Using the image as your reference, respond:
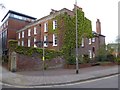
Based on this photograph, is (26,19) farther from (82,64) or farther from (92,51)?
(82,64)

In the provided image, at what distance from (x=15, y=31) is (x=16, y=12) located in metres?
5.76

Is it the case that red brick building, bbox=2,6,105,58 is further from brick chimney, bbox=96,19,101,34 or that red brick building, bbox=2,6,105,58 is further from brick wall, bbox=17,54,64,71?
brick wall, bbox=17,54,64,71

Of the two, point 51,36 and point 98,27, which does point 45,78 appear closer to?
point 51,36

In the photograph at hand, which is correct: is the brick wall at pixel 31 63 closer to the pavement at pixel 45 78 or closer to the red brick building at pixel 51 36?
the pavement at pixel 45 78

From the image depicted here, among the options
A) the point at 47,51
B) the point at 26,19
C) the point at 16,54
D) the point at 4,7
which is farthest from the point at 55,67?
the point at 26,19

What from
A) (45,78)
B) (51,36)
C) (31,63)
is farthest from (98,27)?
(45,78)

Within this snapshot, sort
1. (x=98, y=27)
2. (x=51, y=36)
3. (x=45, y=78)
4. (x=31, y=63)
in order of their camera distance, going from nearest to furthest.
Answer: (x=45, y=78) < (x=31, y=63) < (x=51, y=36) < (x=98, y=27)

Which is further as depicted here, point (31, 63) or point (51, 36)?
point (51, 36)

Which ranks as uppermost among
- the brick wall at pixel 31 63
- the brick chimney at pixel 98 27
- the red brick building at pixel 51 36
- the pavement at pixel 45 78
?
the brick chimney at pixel 98 27

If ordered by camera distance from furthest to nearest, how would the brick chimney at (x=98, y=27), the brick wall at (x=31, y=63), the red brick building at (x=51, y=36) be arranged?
the brick chimney at (x=98, y=27) → the red brick building at (x=51, y=36) → the brick wall at (x=31, y=63)

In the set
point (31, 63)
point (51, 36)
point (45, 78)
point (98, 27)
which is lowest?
point (45, 78)

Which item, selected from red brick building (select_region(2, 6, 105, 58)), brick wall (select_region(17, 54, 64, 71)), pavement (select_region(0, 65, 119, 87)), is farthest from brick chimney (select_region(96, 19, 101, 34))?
pavement (select_region(0, 65, 119, 87))

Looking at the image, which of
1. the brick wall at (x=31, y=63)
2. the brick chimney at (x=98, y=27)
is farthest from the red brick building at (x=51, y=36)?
the brick wall at (x=31, y=63)

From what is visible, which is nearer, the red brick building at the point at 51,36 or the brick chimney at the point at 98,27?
the red brick building at the point at 51,36
